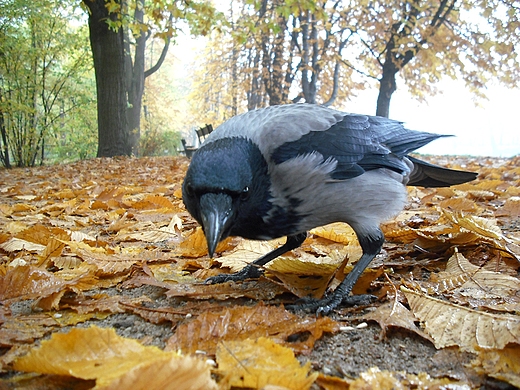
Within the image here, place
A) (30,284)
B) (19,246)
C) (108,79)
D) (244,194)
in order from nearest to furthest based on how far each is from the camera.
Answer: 1. (244,194)
2. (30,284)
3. (19,246)
4. (108,79)

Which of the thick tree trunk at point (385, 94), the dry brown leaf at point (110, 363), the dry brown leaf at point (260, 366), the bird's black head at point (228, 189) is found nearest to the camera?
the dry brown leaf at point (110, 363)

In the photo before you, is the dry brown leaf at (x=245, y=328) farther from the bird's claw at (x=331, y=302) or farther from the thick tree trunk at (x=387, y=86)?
the thick tree trunk at (x=387, y=86)

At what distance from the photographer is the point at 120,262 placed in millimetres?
2475

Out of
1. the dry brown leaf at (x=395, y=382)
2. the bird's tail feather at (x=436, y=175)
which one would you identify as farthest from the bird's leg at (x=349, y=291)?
the bird's tail feather at (x=436, y=175)

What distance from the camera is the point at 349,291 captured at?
6.97 ft

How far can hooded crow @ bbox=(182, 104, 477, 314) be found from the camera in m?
1.80

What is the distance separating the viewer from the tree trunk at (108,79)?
11469mm

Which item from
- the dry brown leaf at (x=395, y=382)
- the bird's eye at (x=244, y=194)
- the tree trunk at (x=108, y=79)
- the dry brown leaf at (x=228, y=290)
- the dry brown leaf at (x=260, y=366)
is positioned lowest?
the dry brown leaf at (x=228, y=290)

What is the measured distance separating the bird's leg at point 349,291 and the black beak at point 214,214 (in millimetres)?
557

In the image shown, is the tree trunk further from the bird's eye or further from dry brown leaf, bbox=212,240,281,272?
the bird's eye

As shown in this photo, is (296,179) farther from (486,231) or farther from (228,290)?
(486,231)

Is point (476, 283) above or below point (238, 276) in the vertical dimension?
above

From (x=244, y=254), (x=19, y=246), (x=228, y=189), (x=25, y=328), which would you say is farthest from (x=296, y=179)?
(x=19, y=246)

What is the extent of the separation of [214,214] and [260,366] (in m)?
0.66
